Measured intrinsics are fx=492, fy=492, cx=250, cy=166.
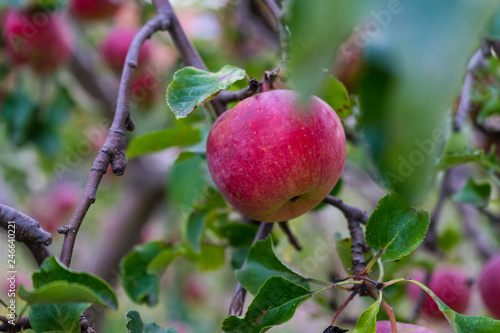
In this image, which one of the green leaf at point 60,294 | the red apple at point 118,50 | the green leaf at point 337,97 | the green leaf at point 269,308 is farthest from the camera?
the red apple at point 118,50

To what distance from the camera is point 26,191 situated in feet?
6.44

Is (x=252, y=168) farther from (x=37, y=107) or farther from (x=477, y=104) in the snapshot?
(x=37, y=107)

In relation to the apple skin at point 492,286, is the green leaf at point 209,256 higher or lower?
higher

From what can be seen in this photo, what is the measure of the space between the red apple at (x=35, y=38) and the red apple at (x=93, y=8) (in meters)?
0.36

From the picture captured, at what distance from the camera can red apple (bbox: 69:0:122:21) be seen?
5.92 feet

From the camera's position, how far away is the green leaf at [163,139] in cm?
76

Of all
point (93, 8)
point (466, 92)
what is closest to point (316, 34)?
point (466, 92)

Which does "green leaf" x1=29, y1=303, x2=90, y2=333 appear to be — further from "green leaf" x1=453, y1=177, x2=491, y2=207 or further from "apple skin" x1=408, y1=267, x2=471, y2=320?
"apple skin" x1=408, y1=267, x2=471, y2=320

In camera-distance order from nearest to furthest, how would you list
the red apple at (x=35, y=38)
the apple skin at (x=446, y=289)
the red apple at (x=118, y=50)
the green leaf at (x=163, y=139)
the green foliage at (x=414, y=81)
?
1. the green foliage at (x=414, y=81)
2. the green leaf at (x=163, y=139)
3. the apple skin at (x=446, y=289)
4. the red apple at (x=35, y=38)
5. the red apple at (x=118, y=50)

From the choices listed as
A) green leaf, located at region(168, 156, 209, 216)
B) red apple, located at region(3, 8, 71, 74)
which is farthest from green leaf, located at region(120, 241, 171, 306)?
red apple, located at region(3, 8, 71, 74)

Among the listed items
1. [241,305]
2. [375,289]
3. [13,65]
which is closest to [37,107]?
[13,65]

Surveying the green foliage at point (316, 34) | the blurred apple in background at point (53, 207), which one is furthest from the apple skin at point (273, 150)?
the blurred apple in background at point (53, 207)

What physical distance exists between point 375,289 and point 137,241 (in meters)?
1.27

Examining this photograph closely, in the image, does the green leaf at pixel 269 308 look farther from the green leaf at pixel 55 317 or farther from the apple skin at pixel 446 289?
the apple skin at pixel 446 289
